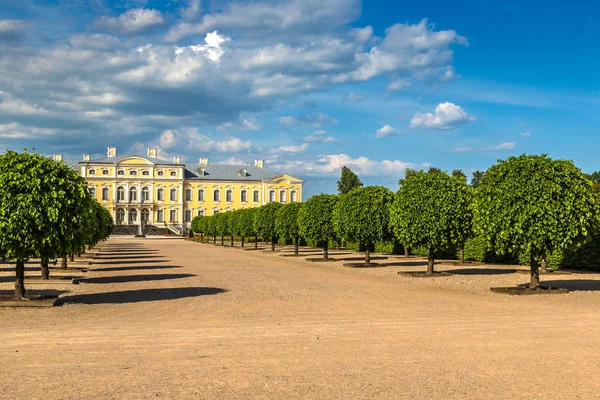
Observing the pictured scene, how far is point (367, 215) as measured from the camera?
29.8 meters

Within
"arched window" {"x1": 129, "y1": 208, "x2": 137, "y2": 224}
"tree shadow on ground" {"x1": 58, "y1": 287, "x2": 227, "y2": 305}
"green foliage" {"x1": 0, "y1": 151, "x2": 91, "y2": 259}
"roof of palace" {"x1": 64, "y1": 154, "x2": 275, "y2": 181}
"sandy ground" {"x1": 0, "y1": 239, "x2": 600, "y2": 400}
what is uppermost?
"roof of palace" {"x1": 64, "y1": 154, "x2": 275, "y2": 181}

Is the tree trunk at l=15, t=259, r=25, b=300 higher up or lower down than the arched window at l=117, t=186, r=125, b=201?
lower down

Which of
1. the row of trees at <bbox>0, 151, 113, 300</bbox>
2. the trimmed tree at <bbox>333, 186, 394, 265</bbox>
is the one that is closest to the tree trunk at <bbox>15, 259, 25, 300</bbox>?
the row of trees at <bbox>0, 151, 113, 300</bbox>

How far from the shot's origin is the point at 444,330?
38.9 feet

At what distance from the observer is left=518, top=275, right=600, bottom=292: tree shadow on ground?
1980 centimetres

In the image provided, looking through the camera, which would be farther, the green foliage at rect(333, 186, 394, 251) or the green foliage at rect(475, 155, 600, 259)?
the green foliage at rect(333, 186, 394, 251)

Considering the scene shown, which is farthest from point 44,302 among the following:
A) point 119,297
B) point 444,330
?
point 444,330

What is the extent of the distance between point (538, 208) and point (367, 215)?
1261 cm

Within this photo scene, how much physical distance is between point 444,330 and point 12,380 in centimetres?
755

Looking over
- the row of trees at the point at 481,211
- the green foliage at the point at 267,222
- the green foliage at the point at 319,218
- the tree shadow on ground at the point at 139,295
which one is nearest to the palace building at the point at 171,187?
the green foliage at the point at 267,222

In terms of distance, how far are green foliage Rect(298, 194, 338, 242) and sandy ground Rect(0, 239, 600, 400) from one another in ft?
54.1

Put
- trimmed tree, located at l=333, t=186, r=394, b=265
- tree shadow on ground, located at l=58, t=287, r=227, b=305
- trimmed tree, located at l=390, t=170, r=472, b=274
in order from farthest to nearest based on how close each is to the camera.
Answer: trimmed tree, located at l=333, t=186, r=394, b=265 → trimmed tree, located at l=390, t=170, r=472, b=274 → tree shadow on ground, located at l=58, t=287, r=227, b=305

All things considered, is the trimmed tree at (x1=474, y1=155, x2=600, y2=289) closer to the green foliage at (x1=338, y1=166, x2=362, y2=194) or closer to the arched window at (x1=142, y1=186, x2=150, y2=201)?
the green foliage at (x1=338, y1=166, x2=362, y2=194)

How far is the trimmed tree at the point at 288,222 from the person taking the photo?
4175 centimetres
